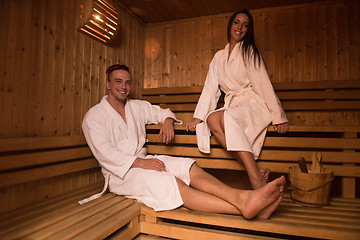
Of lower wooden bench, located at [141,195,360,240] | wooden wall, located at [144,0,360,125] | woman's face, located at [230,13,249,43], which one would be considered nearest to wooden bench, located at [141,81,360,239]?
lower wooden bench, located at [141,195,360,240]

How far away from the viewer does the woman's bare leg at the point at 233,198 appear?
43.9 inches

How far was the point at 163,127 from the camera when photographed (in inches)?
74.4

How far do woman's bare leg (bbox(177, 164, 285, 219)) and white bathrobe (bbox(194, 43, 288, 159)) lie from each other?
313 mm

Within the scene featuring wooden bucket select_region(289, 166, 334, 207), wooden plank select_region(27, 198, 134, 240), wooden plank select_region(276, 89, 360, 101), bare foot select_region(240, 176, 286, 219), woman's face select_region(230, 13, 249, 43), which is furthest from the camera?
wooden plank select_region(276, 89, 360, 101)

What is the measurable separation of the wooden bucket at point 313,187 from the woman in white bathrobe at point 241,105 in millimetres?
202

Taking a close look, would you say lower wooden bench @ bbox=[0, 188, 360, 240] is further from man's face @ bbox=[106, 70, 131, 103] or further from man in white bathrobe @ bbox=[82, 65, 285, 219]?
man's face @ bbox=[106, 70, 131, 103]

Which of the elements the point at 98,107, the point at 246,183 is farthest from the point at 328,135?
the point at 98,107

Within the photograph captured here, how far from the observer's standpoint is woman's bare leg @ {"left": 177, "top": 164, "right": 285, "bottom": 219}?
112cm

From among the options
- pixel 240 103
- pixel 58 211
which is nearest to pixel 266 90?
pixel 240 103

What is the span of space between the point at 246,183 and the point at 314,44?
1870 mm

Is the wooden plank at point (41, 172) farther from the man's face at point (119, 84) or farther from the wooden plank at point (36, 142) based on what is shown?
the man's face at point (119, 84)

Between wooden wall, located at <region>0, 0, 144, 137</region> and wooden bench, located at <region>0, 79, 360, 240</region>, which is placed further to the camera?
wooden wall, located at <region>0, 0, 144, 137</region>

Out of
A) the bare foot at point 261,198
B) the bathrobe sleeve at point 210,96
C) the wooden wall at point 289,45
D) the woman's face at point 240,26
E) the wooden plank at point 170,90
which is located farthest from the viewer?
the wooden plank at point 170,90

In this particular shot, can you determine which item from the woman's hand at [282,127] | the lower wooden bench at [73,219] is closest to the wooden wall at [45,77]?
the lower wooden bench at [73,219]
